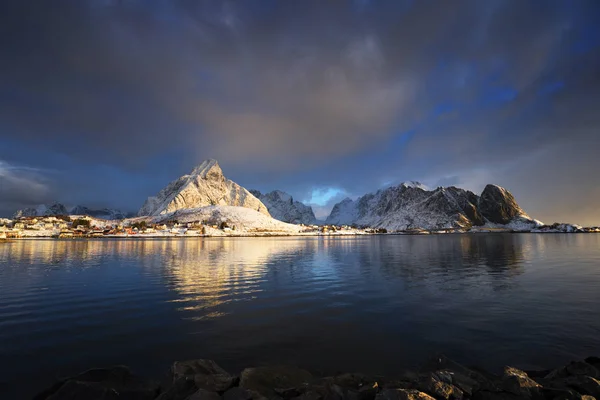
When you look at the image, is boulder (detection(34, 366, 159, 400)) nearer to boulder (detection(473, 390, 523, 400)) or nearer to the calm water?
the calm water

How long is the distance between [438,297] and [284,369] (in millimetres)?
18999

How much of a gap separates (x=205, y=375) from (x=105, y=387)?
10.8 feet

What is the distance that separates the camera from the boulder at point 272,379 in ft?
34.1

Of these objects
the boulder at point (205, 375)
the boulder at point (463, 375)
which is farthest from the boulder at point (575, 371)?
the boulder at point (205, 375)

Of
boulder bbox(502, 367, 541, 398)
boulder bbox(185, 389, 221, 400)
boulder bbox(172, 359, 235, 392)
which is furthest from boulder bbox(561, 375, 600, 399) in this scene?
boulder bbox(185, 389, 221, 400)

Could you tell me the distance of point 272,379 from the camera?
11031mm

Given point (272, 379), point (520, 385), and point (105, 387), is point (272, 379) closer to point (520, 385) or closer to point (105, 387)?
point (105, 387)

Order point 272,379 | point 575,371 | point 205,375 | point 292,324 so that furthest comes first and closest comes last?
point 292,324 → point 575,371 → point 272,379 → point 205,375

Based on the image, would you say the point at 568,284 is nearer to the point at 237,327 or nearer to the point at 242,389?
the point at 237,327

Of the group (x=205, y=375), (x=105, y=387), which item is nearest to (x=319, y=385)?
(x=205, y=375)

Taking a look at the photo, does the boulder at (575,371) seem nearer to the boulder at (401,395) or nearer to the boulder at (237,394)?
the boulder at (401,395)

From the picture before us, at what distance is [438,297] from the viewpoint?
25.8m

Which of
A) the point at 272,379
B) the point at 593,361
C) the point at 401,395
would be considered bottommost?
the point at 593,361

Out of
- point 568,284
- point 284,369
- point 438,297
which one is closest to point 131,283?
point 284,369
